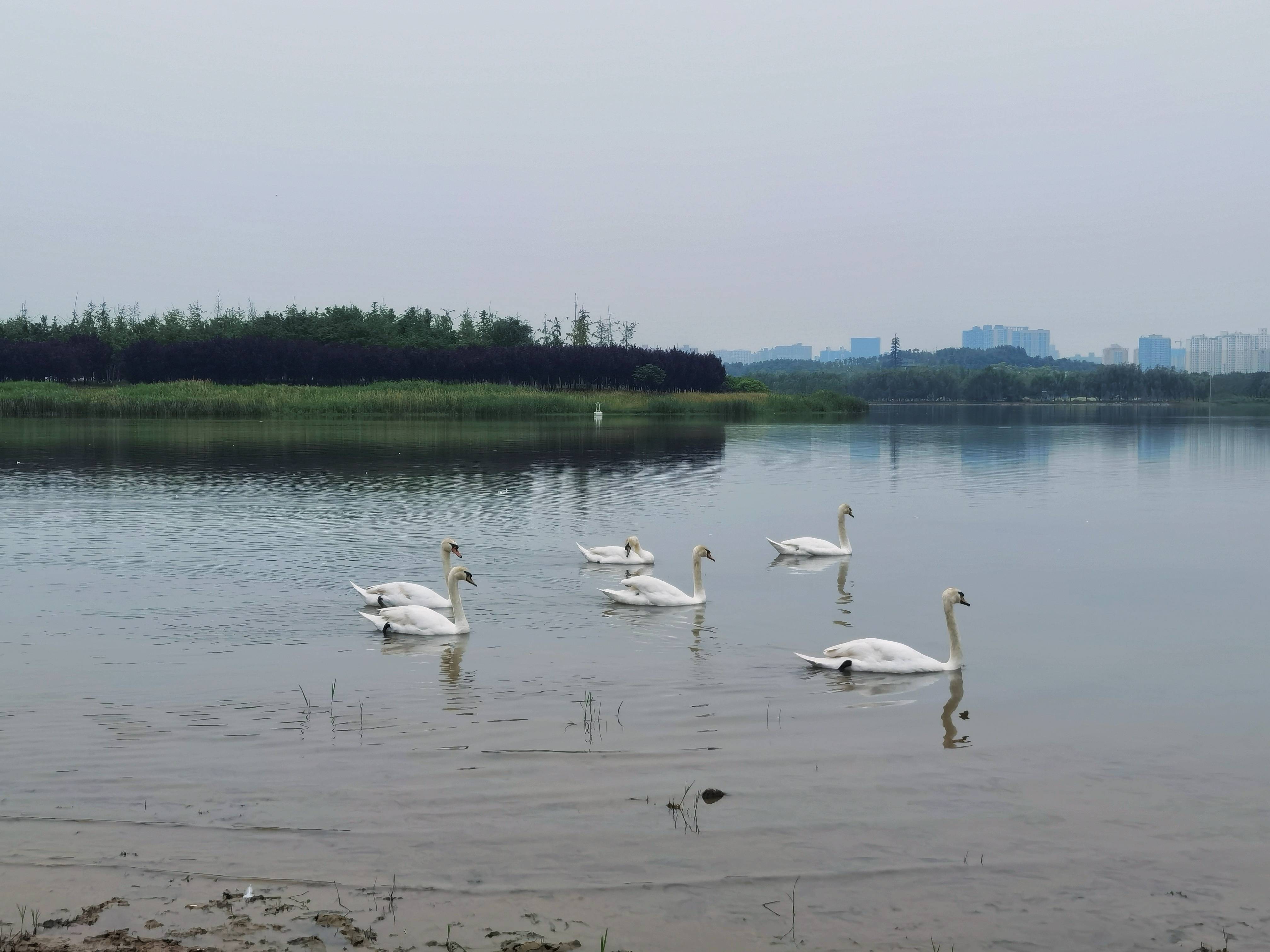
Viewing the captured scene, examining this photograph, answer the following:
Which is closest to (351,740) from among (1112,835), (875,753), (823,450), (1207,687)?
(875,753)

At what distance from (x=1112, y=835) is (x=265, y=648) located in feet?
29.0

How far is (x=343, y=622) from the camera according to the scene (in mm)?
14828

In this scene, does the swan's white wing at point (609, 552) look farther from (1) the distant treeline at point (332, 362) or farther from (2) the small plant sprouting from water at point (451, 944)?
(1) the distant treeline at point (332, 362)

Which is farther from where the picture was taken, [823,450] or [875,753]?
[823,450]

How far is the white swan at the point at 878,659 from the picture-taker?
12219 millimetres

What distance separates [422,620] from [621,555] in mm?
6166

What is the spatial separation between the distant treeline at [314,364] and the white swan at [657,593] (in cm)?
8864

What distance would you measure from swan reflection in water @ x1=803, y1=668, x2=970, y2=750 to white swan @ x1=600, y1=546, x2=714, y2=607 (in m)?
3.77

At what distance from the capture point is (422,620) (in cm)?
1382

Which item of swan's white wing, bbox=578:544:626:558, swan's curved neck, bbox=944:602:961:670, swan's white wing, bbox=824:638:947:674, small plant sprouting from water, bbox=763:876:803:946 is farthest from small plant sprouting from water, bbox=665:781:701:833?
swan's white wing, bbox=578:544:626:558

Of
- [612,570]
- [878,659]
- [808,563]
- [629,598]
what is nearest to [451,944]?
[878,659]

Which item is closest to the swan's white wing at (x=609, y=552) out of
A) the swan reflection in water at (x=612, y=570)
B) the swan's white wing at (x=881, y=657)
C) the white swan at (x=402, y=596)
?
the swan reflection in water at (x=612, y=570)

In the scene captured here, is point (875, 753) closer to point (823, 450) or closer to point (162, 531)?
point (162, 531)

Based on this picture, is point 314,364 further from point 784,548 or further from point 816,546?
point 816,546
